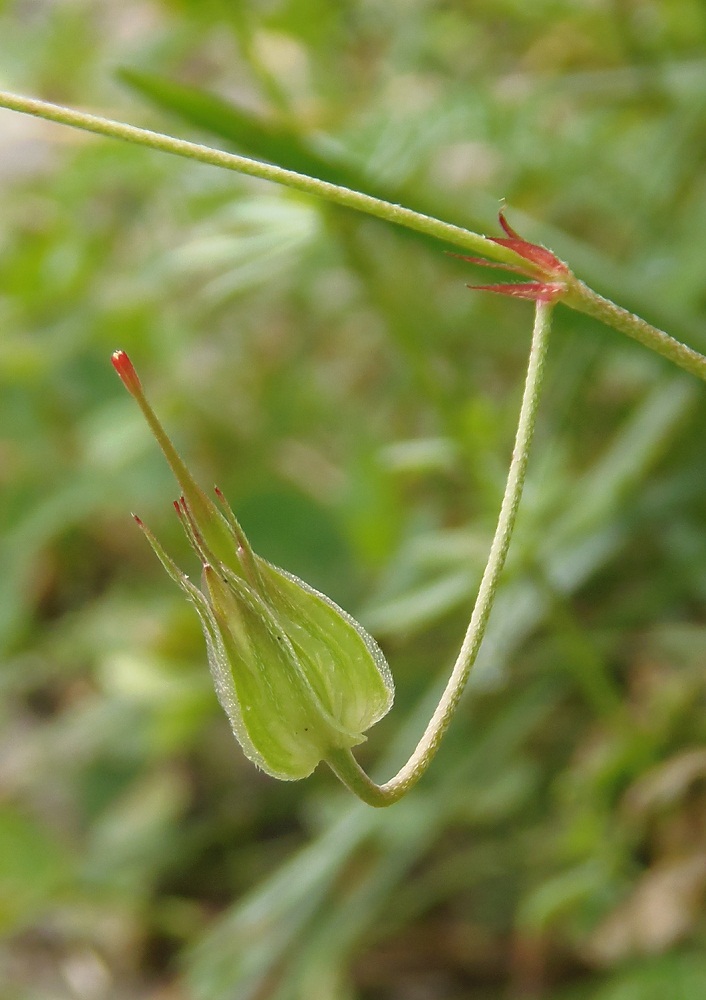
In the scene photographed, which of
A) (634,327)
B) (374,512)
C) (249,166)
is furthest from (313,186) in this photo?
(374,512)

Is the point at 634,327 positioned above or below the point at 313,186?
below

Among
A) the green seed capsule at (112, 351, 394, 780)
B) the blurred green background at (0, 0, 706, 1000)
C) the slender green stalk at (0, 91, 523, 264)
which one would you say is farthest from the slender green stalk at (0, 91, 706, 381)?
the blurred green background at (0, 0, 706, 1000)

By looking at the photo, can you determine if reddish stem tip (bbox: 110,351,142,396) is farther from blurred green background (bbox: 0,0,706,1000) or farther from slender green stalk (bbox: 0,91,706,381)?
blurred green background (bbox: 0,0,706,1000)

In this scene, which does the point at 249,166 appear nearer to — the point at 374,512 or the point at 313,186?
the point at 313,186

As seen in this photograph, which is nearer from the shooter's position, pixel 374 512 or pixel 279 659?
pixel 279 659

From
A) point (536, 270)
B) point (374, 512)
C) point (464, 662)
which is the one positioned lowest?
point (464, 662)

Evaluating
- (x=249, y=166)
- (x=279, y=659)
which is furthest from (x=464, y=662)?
(x=249, y=166)

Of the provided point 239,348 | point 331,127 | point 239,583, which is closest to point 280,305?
point 239,348
